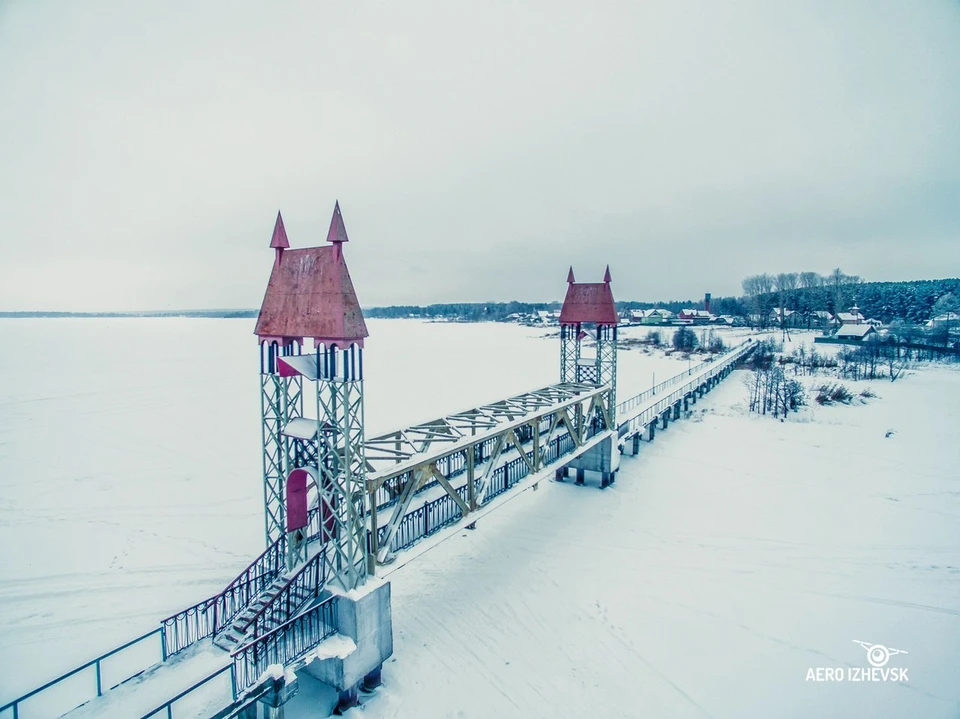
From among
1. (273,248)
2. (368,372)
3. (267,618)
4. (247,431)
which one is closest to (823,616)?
(267,618)

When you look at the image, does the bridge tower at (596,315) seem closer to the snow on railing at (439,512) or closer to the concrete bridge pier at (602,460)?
the concrete bridge pier at (602,460)

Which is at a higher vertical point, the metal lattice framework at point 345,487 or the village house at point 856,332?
the village house at point 856,332

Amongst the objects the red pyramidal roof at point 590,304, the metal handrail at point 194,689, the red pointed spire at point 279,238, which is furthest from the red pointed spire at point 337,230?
the red pyramidal roof at point 590,304

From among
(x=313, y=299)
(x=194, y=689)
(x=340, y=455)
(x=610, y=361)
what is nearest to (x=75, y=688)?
(x=194, y=689)

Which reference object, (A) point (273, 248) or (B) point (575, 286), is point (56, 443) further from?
(B) point (575, 286)

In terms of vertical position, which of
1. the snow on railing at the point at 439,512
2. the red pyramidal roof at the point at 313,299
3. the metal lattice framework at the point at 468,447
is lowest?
the snow on railing at the point at 439,512

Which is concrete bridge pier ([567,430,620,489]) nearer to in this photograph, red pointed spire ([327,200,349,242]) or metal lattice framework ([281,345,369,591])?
metal lattice framework ([281,345,369,591])
